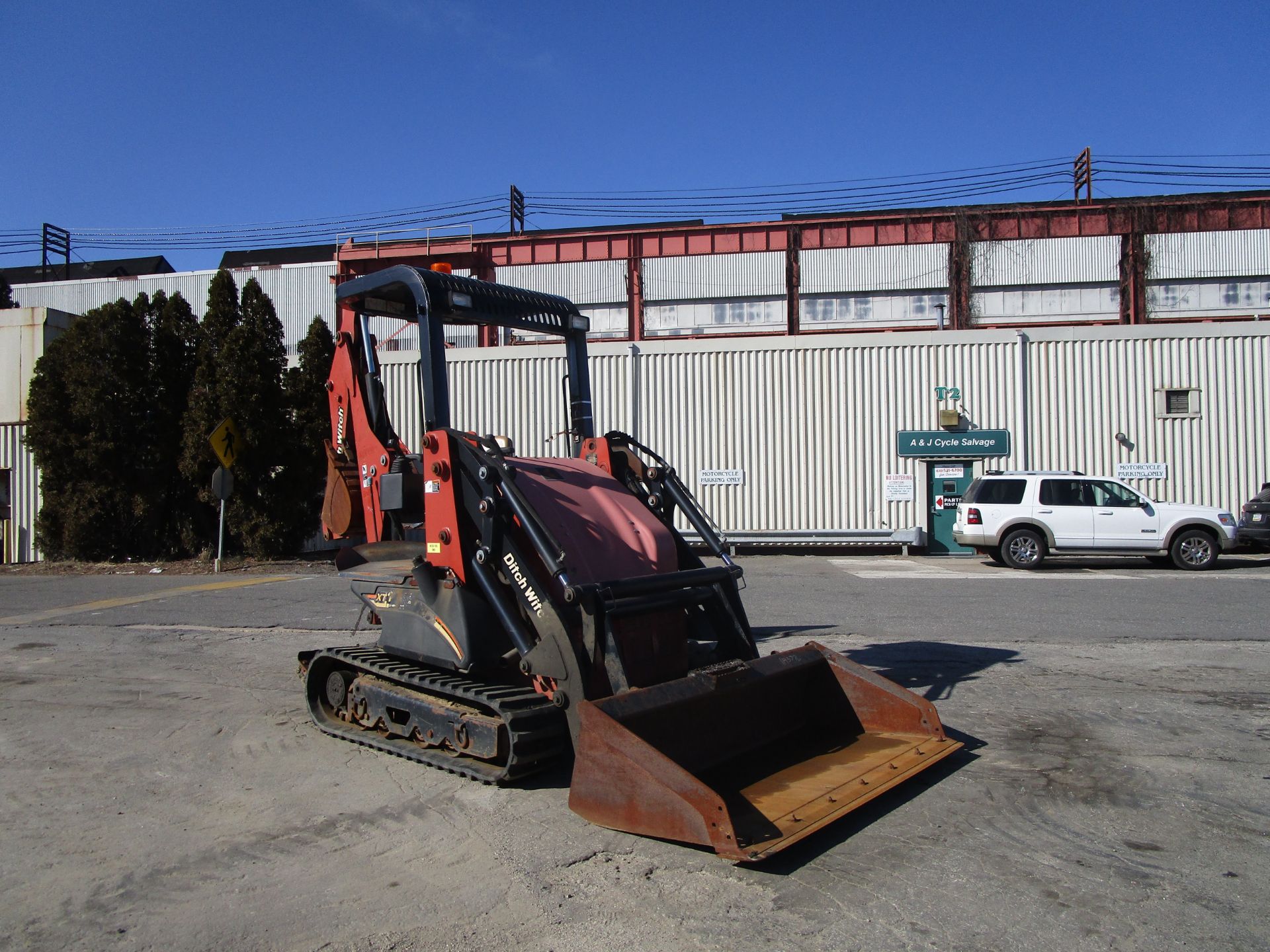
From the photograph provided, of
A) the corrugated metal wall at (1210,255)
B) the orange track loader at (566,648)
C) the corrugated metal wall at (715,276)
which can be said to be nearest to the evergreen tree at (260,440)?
the orange track loader at (566,648)

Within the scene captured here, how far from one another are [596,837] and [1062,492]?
627 inches

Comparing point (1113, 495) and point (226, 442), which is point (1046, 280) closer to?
point (1113, 495)

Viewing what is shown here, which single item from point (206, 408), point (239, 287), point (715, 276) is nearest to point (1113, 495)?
point (715, 276)

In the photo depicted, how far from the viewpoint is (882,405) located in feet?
74.8

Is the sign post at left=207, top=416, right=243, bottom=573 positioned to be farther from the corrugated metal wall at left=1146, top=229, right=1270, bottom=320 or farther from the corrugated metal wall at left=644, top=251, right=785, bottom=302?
the corrugated metal wall at left=1146, top=229, right=1270, bottom=320

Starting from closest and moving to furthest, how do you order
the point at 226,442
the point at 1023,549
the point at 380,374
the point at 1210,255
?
the point at 380,374 < the point at 1023,549 < the point at 226,442 < the point at 1210,255

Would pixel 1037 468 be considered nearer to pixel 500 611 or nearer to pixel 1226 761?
pixel 1226 761

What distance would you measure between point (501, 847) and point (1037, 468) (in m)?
20.9

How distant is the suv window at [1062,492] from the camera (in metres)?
18.0

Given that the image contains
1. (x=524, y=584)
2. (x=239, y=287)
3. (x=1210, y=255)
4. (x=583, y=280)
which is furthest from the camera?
(x=239, y=287)

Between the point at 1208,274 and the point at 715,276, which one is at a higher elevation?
the point at 715,276

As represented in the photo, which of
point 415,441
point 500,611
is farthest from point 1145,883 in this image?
point 415,441

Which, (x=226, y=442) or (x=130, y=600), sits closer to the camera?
(x=130, y=600)

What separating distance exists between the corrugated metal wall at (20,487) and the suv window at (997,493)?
21.0 metres
